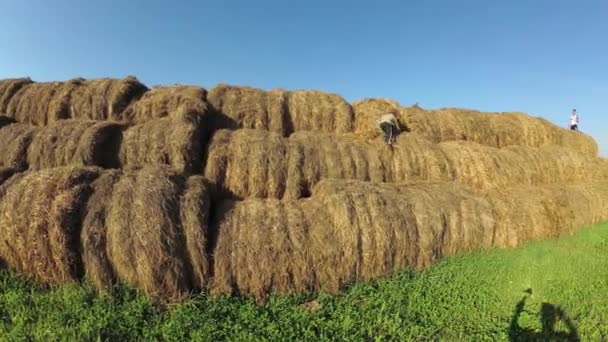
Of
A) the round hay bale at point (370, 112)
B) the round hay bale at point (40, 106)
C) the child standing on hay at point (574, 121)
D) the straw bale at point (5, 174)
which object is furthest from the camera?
the child standing on hay at point (574, 121)

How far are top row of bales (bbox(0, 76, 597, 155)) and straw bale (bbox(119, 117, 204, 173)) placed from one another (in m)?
0.64

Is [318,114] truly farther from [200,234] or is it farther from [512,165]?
[200,234]

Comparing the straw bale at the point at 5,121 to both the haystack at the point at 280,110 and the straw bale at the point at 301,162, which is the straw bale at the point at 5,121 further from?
the straw bale at the point at 301,162

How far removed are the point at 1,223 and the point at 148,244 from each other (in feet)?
8.94

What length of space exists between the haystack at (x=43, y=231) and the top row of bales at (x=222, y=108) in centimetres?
426

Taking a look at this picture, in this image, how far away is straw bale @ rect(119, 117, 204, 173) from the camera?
10.2 metres

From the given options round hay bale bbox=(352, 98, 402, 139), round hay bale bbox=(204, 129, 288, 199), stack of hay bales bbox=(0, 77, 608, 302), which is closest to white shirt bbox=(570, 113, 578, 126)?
stack of hay bales bbox=(0, 77, 608, 302)

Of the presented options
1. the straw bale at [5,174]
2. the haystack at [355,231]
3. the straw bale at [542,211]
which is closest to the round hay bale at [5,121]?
the straw bale at [5,174]

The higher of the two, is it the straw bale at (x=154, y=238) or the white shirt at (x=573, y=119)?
the white shirt at (x=573, y=119)

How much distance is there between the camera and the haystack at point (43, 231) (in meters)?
6.95

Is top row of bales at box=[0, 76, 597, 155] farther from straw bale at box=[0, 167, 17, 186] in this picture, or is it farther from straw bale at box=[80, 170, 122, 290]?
straw bale at box=[80, 170, 122, 290]

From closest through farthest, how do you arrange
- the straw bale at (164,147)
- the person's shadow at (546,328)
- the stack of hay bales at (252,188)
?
the stack of hay bales at (252,188) < the person's shadow at (546,328) < the straw bale at (164,147)

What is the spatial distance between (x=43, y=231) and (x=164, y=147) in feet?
12.7

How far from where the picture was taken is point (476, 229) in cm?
1002
